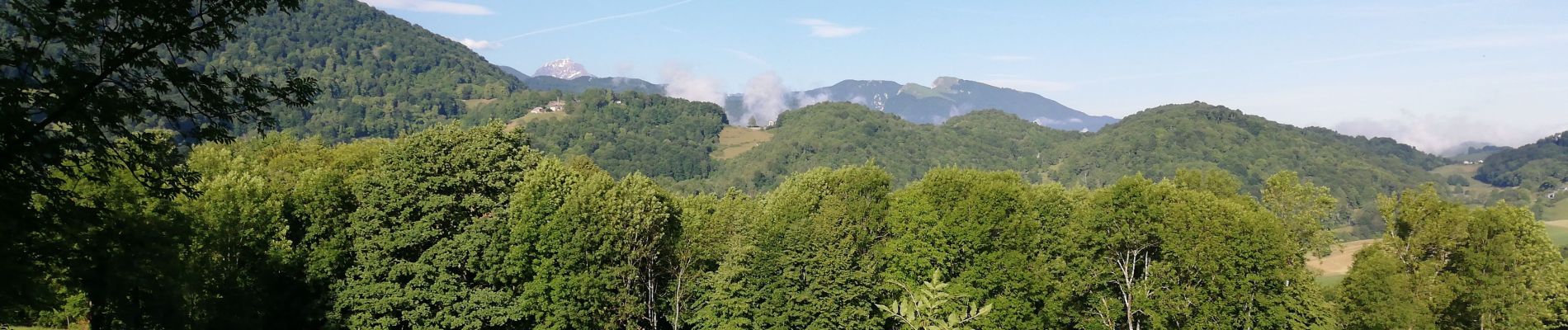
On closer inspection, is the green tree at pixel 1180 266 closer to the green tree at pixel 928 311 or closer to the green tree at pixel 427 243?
the green tree at pixel 427 243

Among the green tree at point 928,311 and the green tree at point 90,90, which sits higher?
the green tree at point 90,90

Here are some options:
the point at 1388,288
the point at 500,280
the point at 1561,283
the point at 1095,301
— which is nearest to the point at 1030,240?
the point at 1095,301

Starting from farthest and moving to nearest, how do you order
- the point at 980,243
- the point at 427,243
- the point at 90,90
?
the point at 980,243, the point at 427,243, the point at 90,90

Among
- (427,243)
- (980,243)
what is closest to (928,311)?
(980,243)

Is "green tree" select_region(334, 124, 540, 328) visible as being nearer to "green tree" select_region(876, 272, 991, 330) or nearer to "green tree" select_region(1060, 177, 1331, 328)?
"green tree" select_region(1060, 177, 1331, 328)

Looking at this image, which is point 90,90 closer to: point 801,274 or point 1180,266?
point 801,274

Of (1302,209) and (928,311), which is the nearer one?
(928,311)

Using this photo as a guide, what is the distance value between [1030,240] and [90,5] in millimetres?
36880

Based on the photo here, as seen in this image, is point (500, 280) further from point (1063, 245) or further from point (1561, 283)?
point (1561, 283)

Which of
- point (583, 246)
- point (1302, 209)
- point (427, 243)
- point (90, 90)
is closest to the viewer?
point (90, 90)

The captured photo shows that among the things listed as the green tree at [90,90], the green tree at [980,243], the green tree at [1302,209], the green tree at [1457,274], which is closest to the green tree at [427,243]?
the green tree at [980,243]

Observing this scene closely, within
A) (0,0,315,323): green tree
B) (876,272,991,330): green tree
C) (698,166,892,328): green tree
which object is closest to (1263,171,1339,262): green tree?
(698,166,892,328): green tree

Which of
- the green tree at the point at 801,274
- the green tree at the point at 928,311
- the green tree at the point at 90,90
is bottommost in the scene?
the green tree at the point at 801,274

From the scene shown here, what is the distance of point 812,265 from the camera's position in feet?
133
